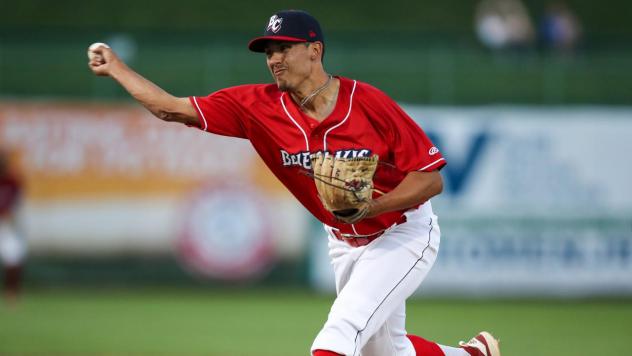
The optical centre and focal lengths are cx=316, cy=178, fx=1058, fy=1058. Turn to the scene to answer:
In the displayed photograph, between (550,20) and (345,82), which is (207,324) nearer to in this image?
(345,82)

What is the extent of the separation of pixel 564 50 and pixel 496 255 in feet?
25.8

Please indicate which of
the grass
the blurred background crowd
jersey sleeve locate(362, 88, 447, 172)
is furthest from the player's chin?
the blurred background crowd

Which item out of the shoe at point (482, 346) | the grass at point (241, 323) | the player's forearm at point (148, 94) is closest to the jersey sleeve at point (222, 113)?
the player's forearm at point (148, 94)

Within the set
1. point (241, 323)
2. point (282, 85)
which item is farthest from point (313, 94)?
point (241, 323)

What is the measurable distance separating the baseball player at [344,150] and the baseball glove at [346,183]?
1cm

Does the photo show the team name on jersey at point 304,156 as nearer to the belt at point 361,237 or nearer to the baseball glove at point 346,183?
the baseball glove at point 346,183

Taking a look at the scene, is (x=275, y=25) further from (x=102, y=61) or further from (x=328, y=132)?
(x=102, y=61)

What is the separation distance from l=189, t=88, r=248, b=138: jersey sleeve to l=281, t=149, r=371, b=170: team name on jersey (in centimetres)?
30

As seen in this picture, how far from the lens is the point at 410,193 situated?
5.70m

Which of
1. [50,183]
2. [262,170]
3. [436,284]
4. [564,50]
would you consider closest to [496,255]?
[436,284]

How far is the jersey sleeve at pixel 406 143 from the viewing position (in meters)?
5.79

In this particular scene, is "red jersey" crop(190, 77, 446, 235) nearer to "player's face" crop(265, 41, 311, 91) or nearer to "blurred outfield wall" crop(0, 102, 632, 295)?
"player's face" crop(265, 41, 311, 91)

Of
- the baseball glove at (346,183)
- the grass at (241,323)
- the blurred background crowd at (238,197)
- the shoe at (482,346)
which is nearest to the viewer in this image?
the baseball glove at (346,183)

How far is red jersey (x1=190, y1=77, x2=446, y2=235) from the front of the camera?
19.1ft
